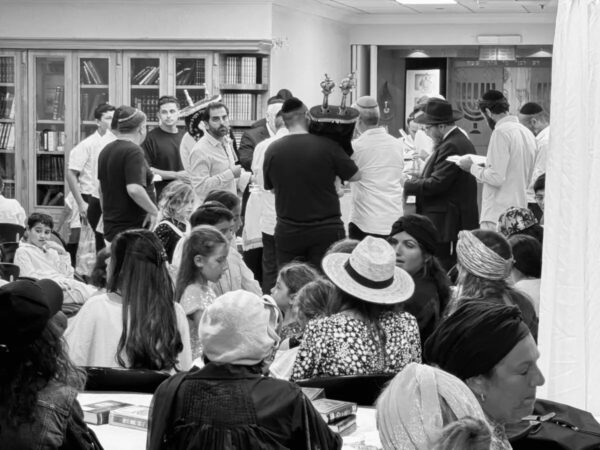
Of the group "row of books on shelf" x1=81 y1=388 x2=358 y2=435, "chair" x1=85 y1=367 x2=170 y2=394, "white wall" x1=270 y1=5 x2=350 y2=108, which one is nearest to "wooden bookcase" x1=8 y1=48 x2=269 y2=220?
"white wall" x1=270 y1=5 x2=350 y2=108

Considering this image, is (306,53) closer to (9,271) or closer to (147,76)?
(147,76)

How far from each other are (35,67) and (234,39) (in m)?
2.30

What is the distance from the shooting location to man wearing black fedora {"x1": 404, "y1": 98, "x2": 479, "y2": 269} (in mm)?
7867

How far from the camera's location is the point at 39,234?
7898 millimetres

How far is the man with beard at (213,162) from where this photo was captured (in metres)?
8.24

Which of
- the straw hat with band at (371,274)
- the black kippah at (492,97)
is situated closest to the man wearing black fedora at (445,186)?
the black kippah at (492,97)

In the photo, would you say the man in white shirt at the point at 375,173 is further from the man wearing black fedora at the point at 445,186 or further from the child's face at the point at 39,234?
the child's face at the point at 39,234

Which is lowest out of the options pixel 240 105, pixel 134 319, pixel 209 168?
pixel 134 319

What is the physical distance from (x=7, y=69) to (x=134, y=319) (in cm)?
938

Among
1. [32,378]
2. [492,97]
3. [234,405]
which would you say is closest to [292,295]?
[234,405]

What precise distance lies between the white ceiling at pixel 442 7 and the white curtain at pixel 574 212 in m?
10.5

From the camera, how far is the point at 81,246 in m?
9.95

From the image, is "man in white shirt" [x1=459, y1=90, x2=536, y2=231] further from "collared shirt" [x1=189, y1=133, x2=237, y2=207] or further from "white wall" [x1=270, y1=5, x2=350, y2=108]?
"white wall" [x1=270, y1=5, x2=350, y2=108]

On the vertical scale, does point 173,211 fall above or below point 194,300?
above
